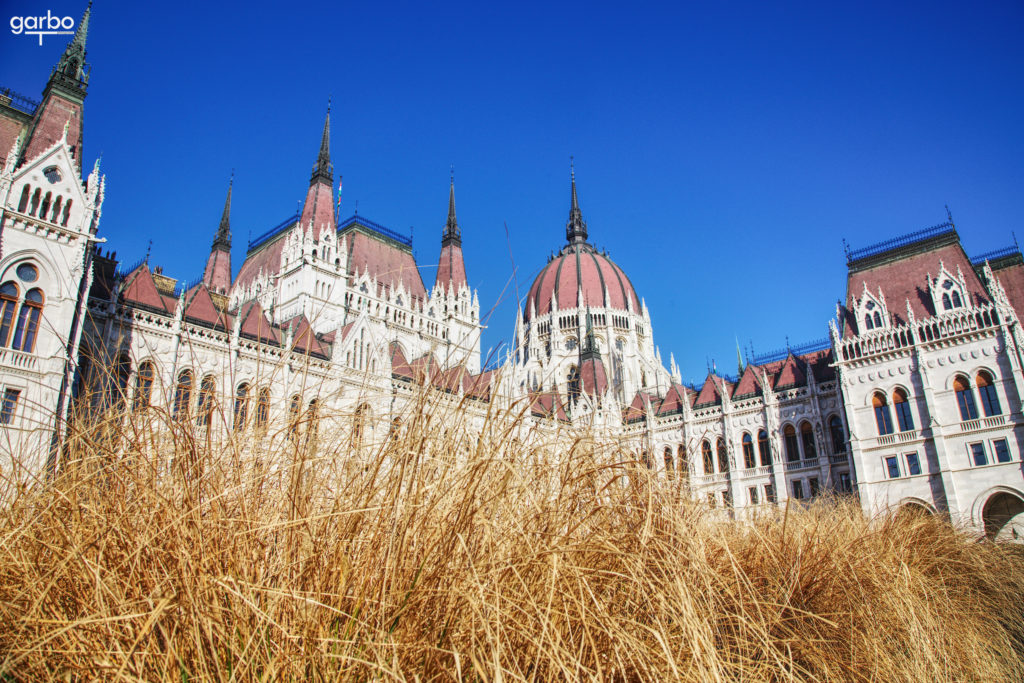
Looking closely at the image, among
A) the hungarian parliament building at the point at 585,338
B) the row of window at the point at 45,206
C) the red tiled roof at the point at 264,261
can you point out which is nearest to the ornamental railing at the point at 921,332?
the hungarian parliament building at the point at 585,338

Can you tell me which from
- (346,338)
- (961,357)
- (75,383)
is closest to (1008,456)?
(961,357)

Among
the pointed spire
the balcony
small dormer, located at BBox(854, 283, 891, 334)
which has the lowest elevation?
the balcony

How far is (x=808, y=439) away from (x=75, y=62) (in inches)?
1376

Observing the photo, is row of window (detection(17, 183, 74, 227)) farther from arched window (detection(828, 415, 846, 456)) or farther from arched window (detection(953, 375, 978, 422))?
arched window (detection(953, 375, 978, 422))

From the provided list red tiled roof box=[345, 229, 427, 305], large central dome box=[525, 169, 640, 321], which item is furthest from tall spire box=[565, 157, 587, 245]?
red tiled roof box=[345, 229, 427, 305]

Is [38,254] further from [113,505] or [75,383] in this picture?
[113,505]

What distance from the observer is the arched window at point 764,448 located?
3297 cm

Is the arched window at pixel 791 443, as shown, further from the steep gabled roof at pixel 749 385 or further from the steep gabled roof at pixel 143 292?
the steep gabled roof at pixel 143 292

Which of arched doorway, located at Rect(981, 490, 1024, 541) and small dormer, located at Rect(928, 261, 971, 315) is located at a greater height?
small dormer, located at Rect(928, 261, 971, 315)

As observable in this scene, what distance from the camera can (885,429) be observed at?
27672mm

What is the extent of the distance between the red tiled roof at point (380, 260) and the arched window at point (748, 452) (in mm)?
20647

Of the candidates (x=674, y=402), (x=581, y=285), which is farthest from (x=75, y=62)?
(x=581, y=285)

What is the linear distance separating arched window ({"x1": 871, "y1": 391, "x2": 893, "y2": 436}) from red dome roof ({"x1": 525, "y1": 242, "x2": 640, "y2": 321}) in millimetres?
30279

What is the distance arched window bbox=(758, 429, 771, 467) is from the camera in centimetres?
3297
